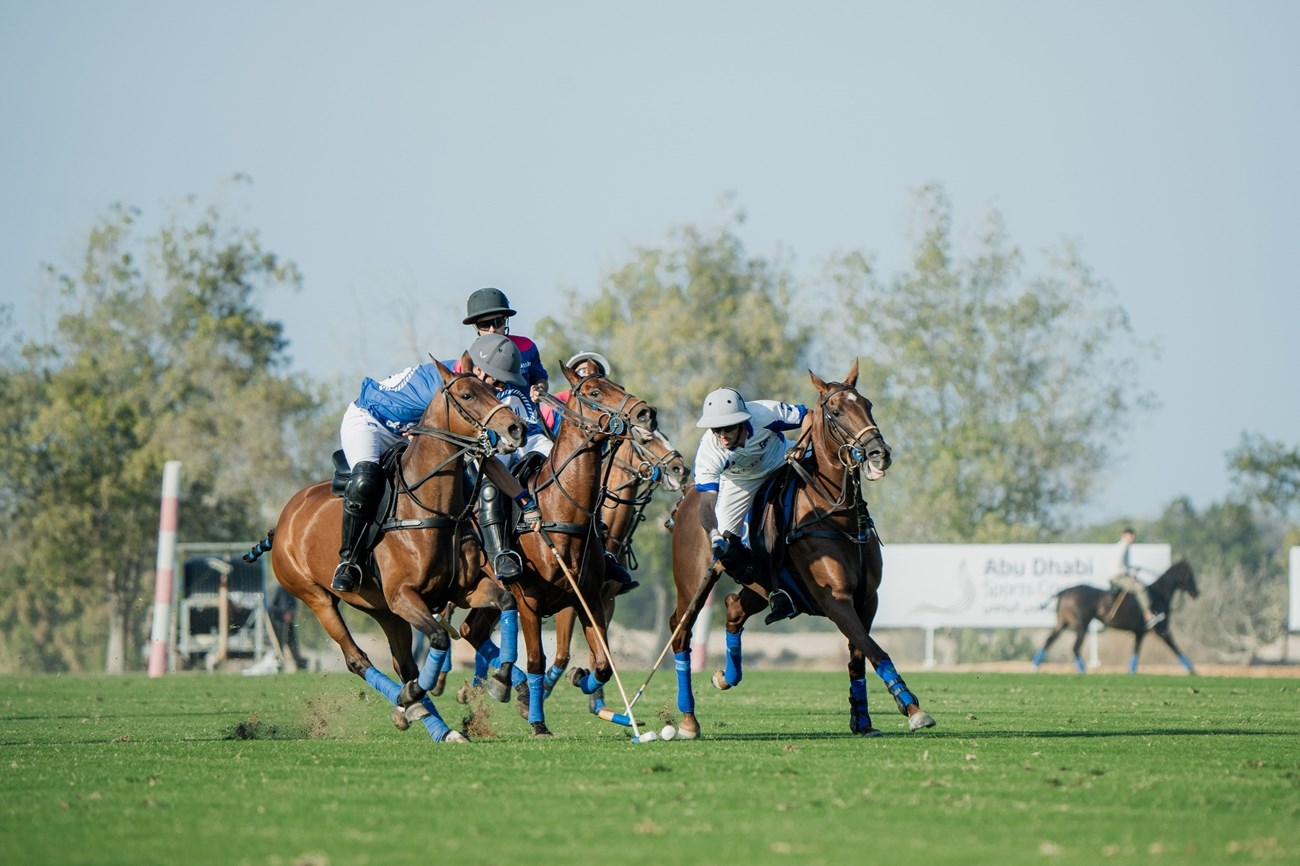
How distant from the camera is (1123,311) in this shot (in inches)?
1855

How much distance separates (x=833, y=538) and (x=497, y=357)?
2558mm

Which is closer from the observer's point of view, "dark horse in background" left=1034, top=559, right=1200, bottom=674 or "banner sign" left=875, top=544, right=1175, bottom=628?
"dark horse in background" left=1034, top=559, right=1200, bottom=674

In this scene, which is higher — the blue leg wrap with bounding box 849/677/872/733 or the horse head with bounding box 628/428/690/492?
the horse head with bounding box 628/428/690/492

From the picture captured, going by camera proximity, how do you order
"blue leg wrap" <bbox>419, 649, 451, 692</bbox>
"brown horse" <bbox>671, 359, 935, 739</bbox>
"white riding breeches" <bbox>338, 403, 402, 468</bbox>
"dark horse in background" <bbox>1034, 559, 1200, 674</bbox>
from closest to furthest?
"brown horse" <bbox>671, 359, 935, 739</bbox> < "white riding breeches" <bbox>338, 403, 402, 468</bbox> < "blue leg wrap" <bbox>419, 649, 451, 692</bbox> < "dark horse in background" <bbox>1034, 559, 1200, 674</bbox>

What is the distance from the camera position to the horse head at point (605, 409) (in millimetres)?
10969

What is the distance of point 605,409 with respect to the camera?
11.1 m

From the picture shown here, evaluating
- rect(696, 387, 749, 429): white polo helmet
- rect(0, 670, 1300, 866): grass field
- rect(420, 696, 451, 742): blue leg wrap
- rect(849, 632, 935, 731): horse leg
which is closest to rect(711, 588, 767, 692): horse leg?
rect(0, 670, 1300, 866): grass field

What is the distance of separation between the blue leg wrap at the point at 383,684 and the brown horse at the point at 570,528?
919 mm

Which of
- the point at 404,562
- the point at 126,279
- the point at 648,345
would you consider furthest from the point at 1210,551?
the point at 404,562

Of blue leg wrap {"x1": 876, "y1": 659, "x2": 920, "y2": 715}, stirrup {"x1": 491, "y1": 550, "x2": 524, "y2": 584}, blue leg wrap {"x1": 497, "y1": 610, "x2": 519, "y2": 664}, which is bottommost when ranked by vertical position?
blue leg wrap {"x1": 876, "y1": 659, "x2": 920, "y2": 715}

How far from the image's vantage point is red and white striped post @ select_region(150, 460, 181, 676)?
26.5m

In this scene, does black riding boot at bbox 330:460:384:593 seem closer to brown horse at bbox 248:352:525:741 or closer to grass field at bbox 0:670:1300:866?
brown horse at bbox 248:352:525:741

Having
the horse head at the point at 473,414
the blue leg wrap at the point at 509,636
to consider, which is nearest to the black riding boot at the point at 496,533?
the horse head at the point at 473,414

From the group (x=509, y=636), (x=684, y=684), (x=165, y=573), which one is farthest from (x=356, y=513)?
(x=165, y=573)
